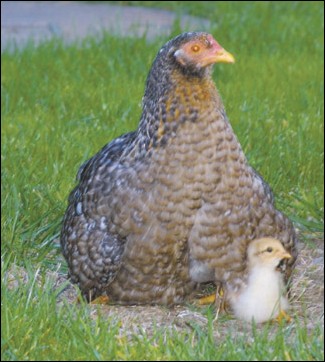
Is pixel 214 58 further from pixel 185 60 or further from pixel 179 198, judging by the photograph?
pixel 179 198

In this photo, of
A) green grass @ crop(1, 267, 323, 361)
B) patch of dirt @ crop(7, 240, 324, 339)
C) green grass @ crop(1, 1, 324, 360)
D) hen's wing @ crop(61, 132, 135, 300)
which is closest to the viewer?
green grass @ crop(1, 267, 323, 361)

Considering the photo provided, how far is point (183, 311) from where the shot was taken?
4504 mm

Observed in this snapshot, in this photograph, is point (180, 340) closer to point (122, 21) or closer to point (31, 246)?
point (31, 246)

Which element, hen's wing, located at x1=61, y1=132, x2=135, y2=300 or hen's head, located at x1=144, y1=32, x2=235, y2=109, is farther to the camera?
hen's wing, located at x1=61, y1=132, x2=135, y2=300

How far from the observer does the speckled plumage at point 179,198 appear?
4.29 meters

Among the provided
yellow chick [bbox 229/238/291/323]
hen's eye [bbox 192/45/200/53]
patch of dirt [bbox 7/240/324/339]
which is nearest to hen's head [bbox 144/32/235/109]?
hen's eye [bbox 192/45/200/53]

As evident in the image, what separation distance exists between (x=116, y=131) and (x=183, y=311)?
2.22m

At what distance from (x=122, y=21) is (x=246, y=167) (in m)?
5.85

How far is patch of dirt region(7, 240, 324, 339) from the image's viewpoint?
431cm

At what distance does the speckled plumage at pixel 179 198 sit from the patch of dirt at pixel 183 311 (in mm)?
79

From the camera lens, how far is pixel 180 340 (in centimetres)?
399

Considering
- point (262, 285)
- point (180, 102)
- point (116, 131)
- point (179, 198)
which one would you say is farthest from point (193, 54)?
point (116, 131)

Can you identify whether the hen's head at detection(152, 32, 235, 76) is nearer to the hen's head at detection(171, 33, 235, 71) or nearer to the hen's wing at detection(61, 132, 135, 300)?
the hen's head at detection(171, 33, 235, 71)

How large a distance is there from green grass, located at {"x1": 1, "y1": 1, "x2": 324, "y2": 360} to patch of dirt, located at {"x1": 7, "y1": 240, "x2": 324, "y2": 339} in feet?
0.35
